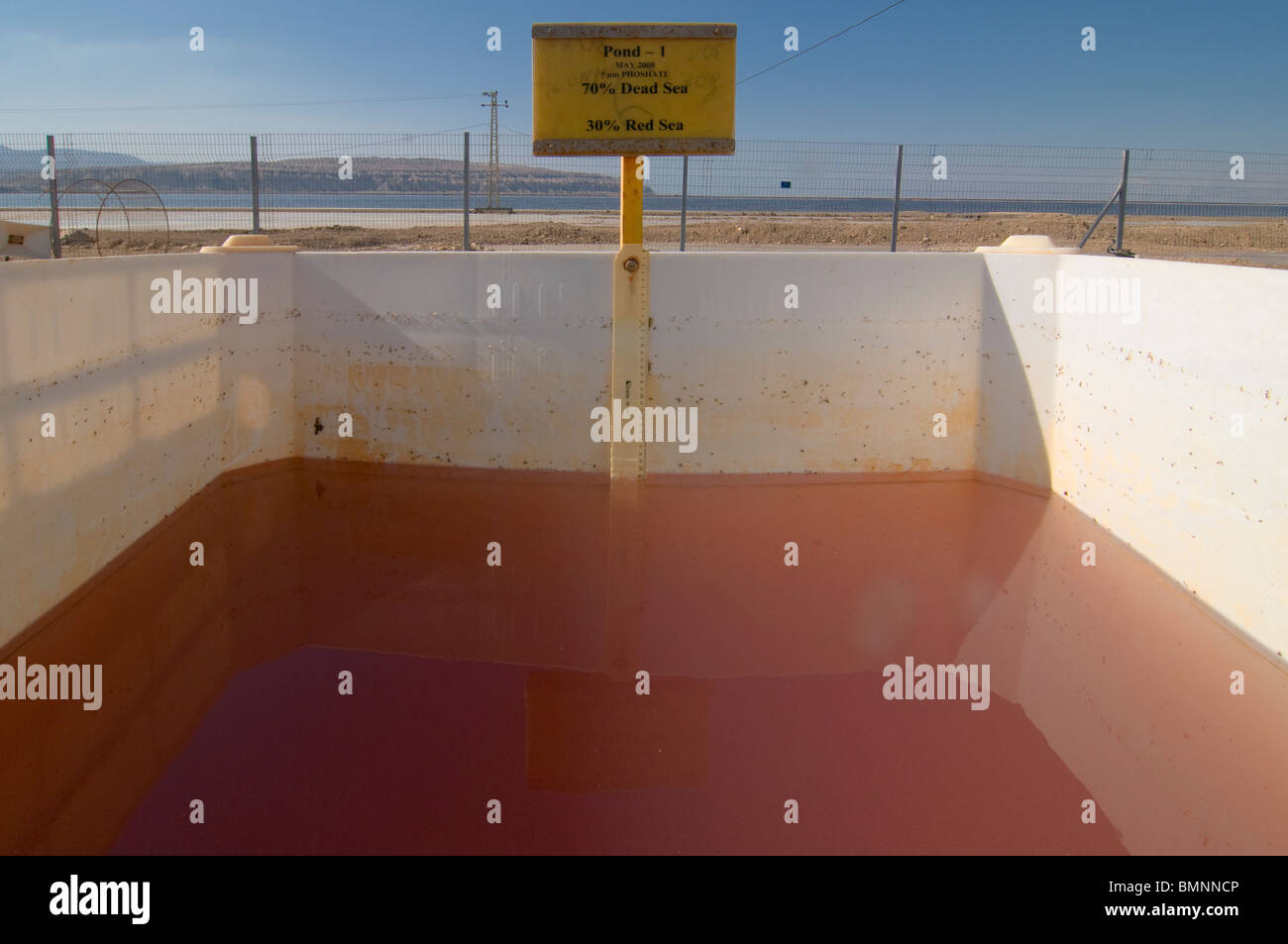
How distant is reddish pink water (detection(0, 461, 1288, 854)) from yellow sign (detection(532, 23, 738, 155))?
2301mm

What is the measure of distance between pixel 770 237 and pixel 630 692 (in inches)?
584

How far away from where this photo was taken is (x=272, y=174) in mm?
9102

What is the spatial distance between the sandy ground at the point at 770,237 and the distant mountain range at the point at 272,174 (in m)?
0.75

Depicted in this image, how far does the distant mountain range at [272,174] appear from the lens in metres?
8.94

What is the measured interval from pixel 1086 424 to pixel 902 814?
3406mm

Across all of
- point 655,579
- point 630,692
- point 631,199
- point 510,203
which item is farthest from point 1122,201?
point 630,692

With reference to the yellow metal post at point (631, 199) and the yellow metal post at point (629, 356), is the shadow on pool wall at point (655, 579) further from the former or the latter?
the yellow metal post at point (631, 199)

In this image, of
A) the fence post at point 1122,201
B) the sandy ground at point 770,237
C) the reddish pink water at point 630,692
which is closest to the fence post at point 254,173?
the sandy ground at point 770,237

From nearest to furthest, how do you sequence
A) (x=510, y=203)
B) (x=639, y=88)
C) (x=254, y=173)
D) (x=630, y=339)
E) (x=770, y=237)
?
(x=639, y=88), (x=630, y=339), (x=254, y=173), (x=510, y=203), (x=770, y=237)

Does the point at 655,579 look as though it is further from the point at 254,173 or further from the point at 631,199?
the point at 254,173

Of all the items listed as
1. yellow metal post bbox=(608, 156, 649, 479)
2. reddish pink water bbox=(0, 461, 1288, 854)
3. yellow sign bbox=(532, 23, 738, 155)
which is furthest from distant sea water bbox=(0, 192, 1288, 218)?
reddish pink water bbox=(0, 461, 1288, 854)

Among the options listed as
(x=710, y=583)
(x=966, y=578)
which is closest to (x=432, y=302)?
(x=710, y=583)

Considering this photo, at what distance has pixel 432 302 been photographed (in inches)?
275
